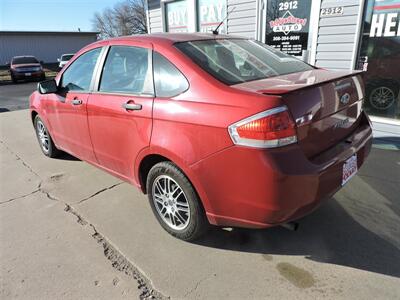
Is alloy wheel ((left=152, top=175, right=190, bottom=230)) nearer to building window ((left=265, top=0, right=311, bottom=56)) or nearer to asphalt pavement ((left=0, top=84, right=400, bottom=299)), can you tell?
asphalt pavement ((left=0, top=84, right=400, bottom=299))

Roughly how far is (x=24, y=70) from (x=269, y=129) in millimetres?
21314

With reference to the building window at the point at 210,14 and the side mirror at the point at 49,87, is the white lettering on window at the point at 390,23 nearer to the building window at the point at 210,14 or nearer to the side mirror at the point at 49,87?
the building window at the point at 210,14

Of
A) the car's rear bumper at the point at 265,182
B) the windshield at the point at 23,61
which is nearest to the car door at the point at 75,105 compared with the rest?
the car's rear bumper at the point at 265,182

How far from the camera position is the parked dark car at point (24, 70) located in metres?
19.7

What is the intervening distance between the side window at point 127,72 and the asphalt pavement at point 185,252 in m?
1.21

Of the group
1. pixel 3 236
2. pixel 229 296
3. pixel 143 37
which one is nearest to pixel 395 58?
pixel 143 37

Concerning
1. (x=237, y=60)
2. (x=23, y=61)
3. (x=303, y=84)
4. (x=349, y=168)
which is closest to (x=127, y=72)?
(x=237, y=60)

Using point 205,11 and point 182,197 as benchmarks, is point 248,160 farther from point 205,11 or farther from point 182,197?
point 205,11

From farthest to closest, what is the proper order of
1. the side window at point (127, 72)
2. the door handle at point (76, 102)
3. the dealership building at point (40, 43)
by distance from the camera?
the dealership building at point (40, 43) → the door handle at point (76, 102) → the side window at point (127, 72)

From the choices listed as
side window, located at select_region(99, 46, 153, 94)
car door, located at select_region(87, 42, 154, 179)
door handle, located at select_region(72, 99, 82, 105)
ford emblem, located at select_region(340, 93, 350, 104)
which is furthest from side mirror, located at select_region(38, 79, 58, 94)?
ford emblem, located at select_region(340, 93, 350, 104)

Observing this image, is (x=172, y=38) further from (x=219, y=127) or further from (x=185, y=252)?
(x=185, y=252)

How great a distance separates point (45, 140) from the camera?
493 cm

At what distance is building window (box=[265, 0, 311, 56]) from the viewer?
558 cm

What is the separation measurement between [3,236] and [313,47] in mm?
5092
